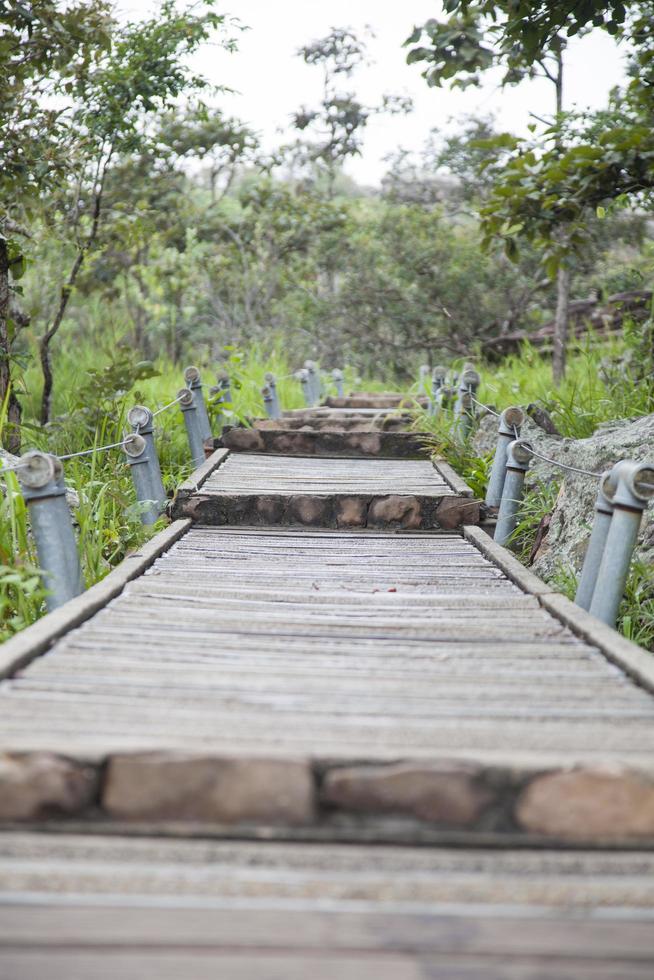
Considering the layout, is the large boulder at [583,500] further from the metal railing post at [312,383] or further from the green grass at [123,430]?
the metal railing post at [312,383]

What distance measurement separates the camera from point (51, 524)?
3027 mm

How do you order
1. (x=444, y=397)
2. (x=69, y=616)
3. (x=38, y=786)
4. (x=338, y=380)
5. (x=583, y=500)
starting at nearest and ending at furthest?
(x=38, y=786), (x=69, y=616), (x=583, y=500), (x=444, y=397), (x=338, y=380)

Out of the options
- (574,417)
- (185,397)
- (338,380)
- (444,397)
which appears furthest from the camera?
(338,380)

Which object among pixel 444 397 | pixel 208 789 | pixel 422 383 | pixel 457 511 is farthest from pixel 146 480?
pixel 422 383

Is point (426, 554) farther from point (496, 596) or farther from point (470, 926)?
point (470, 926)

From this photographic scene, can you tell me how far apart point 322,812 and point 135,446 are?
3.00m

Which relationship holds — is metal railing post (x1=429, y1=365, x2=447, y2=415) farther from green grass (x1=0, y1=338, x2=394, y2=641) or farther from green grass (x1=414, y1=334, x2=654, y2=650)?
green grass (x1=0, y1=338, x2=394, y2=641)

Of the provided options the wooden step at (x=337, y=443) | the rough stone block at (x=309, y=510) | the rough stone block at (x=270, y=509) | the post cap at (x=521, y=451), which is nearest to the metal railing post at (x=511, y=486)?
the post cap at (x=521, y=451)

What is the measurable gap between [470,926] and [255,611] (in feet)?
5.79

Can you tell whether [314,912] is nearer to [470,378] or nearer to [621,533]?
[621,533]

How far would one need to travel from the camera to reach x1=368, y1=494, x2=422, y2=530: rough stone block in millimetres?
4961

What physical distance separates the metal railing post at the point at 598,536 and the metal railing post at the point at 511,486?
3.81 feet

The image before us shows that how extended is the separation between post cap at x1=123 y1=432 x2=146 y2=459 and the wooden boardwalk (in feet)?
6.24

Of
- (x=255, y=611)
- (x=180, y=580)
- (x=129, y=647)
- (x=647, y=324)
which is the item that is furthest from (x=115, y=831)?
(x=647, y=324)
